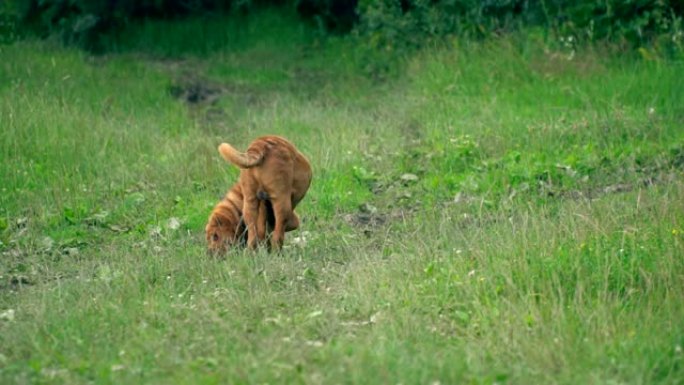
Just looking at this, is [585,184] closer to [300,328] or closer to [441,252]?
[441,252]

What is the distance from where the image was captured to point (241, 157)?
753cm

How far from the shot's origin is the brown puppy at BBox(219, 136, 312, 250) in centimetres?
757

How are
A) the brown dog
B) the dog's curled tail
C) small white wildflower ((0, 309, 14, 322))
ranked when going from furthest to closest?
the brown dog
the dog's curled tail
small white wildflower ((0, 309, 14, 322))

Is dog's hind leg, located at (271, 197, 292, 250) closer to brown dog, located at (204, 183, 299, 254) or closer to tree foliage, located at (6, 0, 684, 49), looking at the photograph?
brown dog, located at (204, 183, 299, 254)

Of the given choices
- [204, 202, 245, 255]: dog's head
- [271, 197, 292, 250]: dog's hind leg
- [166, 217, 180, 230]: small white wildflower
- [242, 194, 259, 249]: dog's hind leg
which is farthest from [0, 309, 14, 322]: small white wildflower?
A: [166, 217, 180, 230]: small white wildflower

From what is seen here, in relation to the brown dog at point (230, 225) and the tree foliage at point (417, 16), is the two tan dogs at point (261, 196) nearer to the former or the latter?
the brown dog at point (230, 225)

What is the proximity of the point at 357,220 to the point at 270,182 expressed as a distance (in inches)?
71.2

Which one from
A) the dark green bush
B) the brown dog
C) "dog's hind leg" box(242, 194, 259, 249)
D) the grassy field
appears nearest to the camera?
the grassy field

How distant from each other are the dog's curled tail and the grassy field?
1.94ft

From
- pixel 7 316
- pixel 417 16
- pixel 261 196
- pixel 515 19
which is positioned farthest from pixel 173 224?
pixel 417 16

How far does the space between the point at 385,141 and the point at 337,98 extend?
9.34 feet

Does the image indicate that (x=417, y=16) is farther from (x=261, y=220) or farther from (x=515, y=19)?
(x=261, y=220)

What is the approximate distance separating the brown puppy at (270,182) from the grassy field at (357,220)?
238mm

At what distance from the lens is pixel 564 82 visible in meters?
12.8
